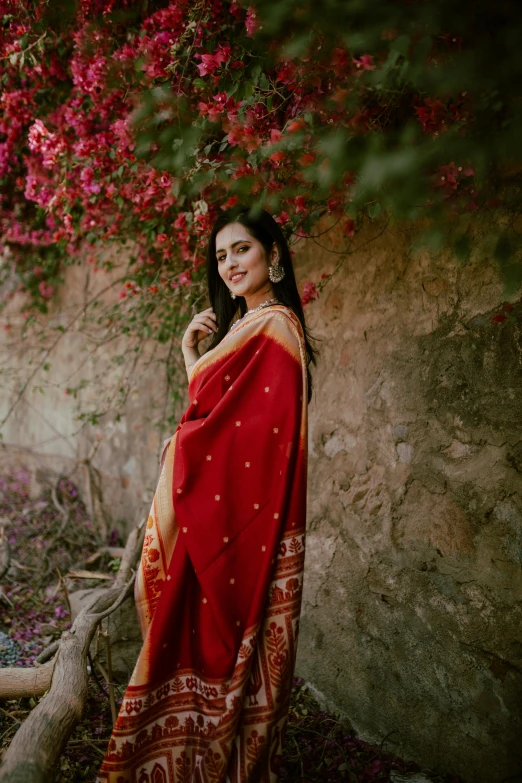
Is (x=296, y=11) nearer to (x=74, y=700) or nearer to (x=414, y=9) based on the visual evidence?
(x=414, y=9)

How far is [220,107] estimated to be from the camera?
1.91 m

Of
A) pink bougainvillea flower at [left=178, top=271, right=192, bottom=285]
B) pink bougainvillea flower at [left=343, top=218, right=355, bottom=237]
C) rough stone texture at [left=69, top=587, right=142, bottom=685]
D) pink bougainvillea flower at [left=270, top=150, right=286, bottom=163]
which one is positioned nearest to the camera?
pink bougainvillea flower at [left=270, top=150, right=286, bottom=163]

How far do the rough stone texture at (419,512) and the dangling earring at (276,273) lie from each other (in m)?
0.50

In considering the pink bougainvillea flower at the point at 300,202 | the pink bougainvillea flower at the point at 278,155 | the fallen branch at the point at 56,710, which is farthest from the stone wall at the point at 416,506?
the fallen branch at the point at 56,710

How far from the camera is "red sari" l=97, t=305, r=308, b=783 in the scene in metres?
1.66

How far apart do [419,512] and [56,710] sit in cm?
135

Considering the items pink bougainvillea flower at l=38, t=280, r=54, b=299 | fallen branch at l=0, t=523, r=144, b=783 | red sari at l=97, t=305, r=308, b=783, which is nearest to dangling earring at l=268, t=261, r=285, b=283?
red sari at l=97, t=305, r=308, b=783

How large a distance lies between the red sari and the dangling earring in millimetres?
268

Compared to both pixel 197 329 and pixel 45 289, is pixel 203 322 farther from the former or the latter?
pixel 45 289

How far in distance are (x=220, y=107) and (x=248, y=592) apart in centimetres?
160

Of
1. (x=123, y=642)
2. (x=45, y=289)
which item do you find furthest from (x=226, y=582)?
(x=45, y=289)

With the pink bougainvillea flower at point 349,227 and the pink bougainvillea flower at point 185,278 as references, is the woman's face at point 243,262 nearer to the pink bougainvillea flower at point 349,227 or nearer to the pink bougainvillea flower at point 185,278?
the pink bougainvillea flower at point 349,227

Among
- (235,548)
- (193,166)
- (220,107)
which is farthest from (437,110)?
(235,548)

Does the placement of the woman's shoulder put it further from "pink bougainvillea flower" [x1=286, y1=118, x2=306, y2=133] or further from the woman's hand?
"pink bougainvillea flower" [x1=286, y1=118, x2=306, y2=133]
